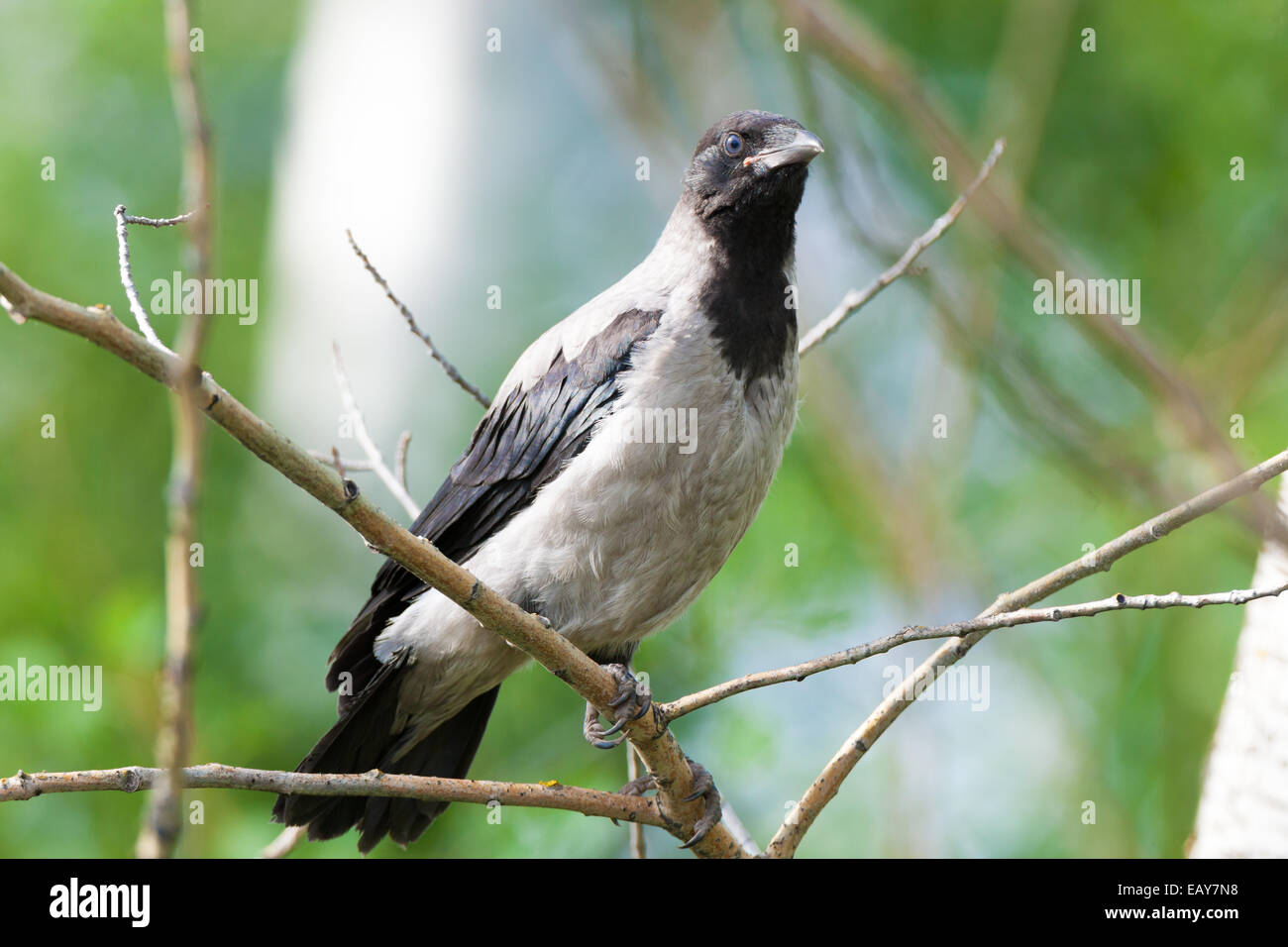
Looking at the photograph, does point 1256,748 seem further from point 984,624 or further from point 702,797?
point 702,797

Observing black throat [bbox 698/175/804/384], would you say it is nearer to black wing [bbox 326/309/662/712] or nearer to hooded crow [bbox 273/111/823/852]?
hooded crow [bbox 273/111/823/852]

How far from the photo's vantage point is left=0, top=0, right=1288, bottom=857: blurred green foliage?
5938 mm

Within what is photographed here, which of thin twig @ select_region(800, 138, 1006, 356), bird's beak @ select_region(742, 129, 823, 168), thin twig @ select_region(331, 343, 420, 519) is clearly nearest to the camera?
thin twig @ select_region(800, 138, 1006, 356)

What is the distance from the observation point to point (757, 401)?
389cm

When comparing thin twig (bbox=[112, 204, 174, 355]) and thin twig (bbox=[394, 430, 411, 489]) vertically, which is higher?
thin twig (bbox=[112, 204, 174, 355])

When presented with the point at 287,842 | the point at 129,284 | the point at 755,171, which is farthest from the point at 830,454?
the point at 129,284

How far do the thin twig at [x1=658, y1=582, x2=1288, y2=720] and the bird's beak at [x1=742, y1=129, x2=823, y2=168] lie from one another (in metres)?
2.05

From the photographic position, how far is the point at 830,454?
8039 millimetres

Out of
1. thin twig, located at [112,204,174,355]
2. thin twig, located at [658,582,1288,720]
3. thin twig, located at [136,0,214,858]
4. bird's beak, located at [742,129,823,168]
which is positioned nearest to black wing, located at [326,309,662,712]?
bird's beak, located at [742,129,823,168]

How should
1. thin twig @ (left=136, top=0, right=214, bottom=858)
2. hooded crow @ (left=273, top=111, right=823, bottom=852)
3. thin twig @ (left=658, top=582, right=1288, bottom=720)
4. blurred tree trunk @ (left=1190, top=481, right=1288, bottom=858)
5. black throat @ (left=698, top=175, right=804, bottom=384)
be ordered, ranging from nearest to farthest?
thin twig @ (left=136, top=0, right=214, bottom=858), thin twig @ (left=658, top=582, right=1288, bottom=720), blurred tree trunk @ (left=1190, top=481, right=1288, bottom=858), hooded crow @ (left=273, top=111, right=823, bottom=852), black throat @ (left=698, top=175, right=804, bottom=384)

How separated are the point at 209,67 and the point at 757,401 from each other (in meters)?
9.10

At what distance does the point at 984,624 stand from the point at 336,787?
4.79 ft

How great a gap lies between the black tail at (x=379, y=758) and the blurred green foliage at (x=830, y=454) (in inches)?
34.4

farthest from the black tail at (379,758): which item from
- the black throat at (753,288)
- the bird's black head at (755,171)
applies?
the bird's black head at (755,171)
